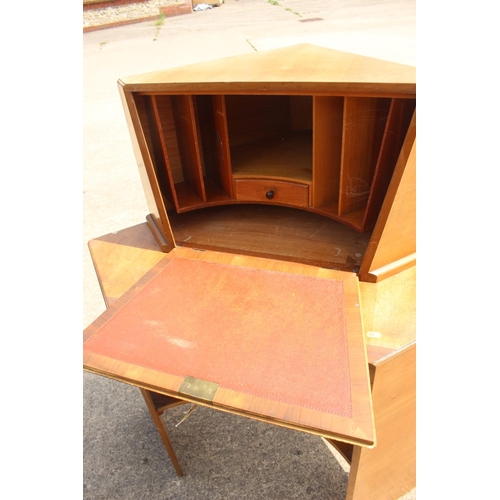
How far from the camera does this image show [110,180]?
403cm

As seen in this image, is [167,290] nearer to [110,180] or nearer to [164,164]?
[164,164]

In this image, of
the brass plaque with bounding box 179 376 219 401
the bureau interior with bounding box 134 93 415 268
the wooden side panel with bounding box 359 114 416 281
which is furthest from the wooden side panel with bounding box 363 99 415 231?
the brass plaque with bounding box 179 376 219 401

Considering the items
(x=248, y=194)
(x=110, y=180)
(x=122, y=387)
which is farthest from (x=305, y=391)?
(x=110, y=180)

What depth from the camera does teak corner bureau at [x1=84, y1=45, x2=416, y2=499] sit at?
836mm

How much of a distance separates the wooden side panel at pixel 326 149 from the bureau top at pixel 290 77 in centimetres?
12

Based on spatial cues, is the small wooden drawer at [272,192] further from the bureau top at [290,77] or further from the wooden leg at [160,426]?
the wooden leg at [160,426]

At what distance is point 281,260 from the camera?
1.28 m

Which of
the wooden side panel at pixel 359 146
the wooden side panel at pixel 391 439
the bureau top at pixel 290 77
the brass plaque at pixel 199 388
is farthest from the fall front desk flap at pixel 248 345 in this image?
the bureau top at pixel 290 77

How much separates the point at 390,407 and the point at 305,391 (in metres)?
0.51

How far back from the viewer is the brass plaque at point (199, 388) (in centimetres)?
79

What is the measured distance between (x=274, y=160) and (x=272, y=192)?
151 mm

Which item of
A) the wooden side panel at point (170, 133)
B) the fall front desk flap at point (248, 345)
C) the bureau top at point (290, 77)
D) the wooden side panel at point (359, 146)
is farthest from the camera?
the wooden side panel at point (170, 133)

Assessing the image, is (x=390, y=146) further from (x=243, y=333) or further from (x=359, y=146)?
(x=243, y=333)

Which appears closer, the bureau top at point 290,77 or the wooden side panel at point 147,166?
the bureau top at point 290,77
